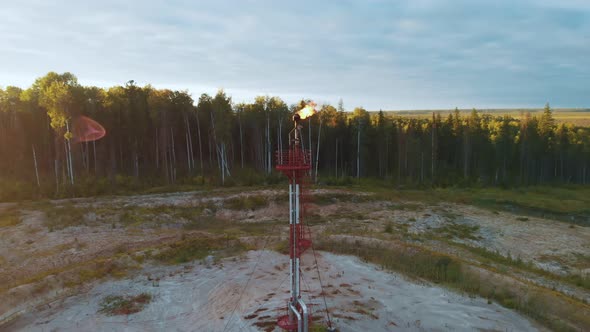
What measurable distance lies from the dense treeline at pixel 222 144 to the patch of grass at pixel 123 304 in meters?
26.6

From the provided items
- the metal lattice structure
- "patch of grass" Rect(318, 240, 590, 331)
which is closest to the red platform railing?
the metal lattice structure

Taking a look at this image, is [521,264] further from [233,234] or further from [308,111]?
[233,234]

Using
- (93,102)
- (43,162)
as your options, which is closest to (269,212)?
(93,102)

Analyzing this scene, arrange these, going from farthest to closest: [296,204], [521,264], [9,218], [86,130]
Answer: [86,130]
[9,218]
[521,264]
[296,204]

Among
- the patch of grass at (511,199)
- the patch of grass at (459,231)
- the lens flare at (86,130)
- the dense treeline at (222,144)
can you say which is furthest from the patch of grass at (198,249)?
the lens flare at (86,130)

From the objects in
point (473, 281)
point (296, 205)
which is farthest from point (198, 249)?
point (473, 281)

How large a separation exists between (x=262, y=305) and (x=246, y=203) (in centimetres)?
2085

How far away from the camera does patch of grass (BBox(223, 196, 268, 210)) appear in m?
34.7

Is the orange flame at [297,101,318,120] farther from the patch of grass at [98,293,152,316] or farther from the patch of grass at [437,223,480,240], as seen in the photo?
Result: the patch of grass at [437,223,480,240]

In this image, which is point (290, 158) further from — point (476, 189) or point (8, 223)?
point (476, 189)

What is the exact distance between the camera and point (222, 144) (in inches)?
1838

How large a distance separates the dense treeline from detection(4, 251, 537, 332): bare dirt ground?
23.3m

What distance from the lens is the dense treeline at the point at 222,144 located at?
1708 inches

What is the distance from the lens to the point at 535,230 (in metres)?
29.7
